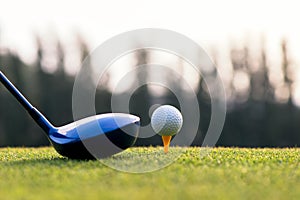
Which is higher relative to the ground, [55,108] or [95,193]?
[95,193]

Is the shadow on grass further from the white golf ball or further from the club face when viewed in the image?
the white golf ball

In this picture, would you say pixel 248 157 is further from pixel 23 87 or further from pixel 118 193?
pixel 23 87

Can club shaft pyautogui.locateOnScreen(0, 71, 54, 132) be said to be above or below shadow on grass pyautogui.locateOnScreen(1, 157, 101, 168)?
above

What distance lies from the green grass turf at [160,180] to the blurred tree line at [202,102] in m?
13.2

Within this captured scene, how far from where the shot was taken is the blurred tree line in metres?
18.9

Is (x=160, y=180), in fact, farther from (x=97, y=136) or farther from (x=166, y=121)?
(x=166, y=121)

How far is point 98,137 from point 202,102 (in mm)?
14440

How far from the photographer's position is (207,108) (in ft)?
63.7

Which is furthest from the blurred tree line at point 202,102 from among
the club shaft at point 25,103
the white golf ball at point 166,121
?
the club shaft at point 25,103

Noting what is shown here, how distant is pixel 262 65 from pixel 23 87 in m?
10.6

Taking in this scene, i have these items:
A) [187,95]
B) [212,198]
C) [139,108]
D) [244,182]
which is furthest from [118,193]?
[139,108]

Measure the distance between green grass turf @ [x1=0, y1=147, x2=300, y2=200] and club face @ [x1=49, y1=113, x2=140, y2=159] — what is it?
6.4 inches

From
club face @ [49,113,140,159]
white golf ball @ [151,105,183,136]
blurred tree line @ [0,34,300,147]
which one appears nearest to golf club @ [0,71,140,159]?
club face @ [49,113,140,159]

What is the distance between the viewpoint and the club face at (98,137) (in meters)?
5.25
